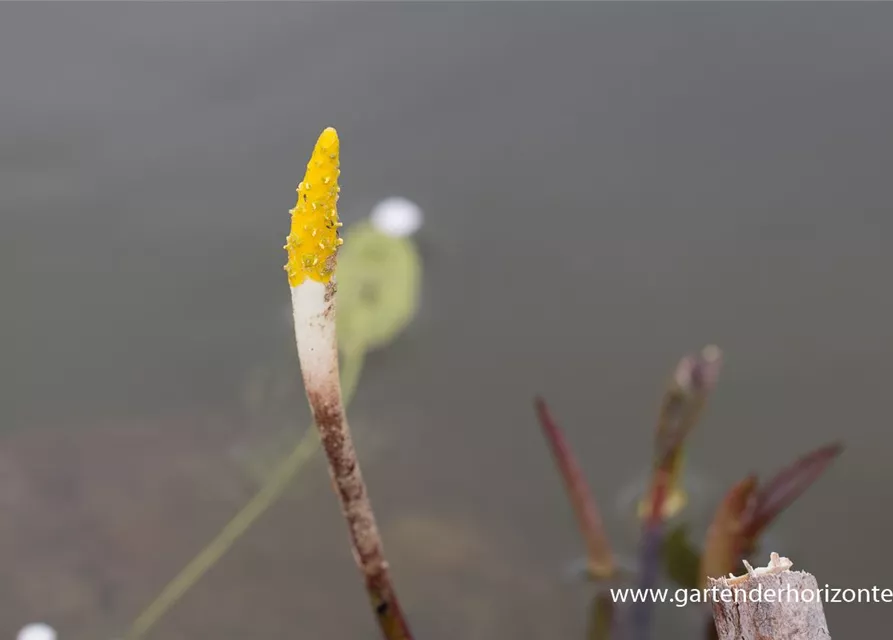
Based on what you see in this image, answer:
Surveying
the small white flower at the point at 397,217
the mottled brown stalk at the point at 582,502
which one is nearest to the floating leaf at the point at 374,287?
the small white flower at the point at 397,217

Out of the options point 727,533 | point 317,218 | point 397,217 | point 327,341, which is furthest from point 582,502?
point 397,217

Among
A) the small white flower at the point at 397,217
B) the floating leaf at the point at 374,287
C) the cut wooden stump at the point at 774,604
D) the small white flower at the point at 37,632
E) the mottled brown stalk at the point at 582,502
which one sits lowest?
the cut wooden stump at the point at 774,604

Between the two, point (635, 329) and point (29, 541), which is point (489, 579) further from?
point (29, 541)

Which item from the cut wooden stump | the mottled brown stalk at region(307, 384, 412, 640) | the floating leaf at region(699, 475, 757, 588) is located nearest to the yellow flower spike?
the mottled brown stalk at region(307, 384, 412, 640)

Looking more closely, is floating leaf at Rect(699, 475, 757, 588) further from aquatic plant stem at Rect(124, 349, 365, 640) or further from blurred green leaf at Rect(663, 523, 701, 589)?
aquatic plant stem at Rect(124, 349, 365, 640)

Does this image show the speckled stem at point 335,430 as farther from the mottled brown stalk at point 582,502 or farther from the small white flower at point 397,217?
the small white flower at point 397,217

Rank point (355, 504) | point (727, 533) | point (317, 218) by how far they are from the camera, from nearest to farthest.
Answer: point (317, 218) < point (355, 504) < point (727, 533)

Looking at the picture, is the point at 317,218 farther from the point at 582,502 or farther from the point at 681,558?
the point at 681,558
